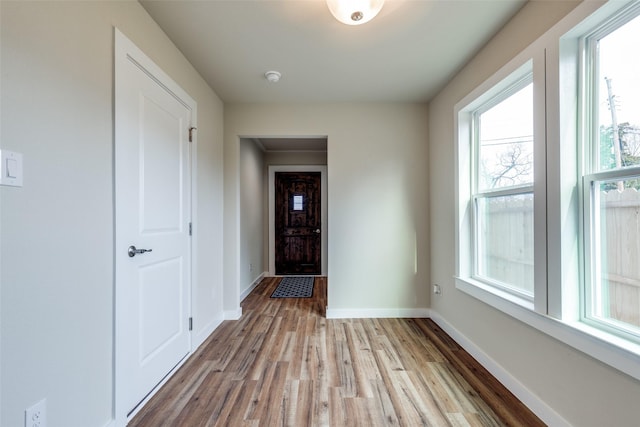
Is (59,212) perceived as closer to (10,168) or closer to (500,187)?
(10,168)

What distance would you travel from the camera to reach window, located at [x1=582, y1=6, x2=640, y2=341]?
3.85ft

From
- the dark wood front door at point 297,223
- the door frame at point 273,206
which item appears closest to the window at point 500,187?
the door frame at point 273,206

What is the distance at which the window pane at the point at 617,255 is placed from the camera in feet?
3.85

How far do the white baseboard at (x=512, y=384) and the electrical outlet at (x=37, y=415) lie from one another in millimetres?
2350

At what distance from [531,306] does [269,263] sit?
4.28 meters

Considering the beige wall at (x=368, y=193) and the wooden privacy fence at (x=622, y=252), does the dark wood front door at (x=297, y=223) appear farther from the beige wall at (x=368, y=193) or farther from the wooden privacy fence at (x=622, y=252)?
the wooden privacy fence at (x=622, y=252)

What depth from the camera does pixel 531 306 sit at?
1.59 m

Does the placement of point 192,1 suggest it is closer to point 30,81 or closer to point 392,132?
point 30,81

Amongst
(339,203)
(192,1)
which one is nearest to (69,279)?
(192,1)

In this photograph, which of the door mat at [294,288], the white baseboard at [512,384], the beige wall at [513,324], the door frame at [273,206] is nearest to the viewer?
the beige wall at [513,324]

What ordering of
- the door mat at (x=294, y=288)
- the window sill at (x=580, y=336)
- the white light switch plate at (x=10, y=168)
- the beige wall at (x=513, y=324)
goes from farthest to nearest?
the door mat at (x=294, y=288) < the beige wall at (x=513, y=324) < the window sill at (x=580, y=336) < the white light switch plate at (x=10, y=168)

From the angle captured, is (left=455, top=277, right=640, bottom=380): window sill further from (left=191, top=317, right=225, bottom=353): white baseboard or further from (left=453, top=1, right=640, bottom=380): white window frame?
(left=191, top=317, right=225, bottom=353): white baseboard

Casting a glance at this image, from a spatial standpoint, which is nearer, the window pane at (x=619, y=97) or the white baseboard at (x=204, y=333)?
the window pane at (x=619, y=97)

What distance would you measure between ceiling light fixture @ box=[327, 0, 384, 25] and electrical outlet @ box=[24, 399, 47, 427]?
2254 millimetres
